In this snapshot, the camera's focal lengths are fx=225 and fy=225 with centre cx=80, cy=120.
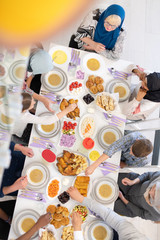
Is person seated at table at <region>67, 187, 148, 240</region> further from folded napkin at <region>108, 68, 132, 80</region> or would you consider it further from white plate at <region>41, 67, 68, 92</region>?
folded napkin at <region>108, 68, 132, 80</region>

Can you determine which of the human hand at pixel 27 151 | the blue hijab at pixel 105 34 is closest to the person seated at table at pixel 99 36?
the blue hijab at pixel 105 34

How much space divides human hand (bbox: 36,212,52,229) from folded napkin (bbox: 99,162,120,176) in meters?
0.70

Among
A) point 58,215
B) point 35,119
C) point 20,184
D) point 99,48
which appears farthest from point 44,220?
point 99,48

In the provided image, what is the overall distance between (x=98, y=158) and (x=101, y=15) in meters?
1.68

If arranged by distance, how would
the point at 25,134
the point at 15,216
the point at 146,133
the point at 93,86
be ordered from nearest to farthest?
the point at 15,216
the point at 93,86
the point at 25,134
the point at 146,133

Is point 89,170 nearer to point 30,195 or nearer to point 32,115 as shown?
point 30,195

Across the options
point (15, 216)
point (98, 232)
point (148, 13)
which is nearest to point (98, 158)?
point (98, 232)

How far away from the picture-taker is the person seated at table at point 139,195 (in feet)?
7.21

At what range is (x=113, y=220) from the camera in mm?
2150

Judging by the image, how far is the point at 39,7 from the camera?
0.52 metres

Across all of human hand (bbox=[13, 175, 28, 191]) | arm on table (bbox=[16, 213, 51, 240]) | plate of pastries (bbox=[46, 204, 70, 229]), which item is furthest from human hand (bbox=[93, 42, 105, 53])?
arm on table (bbox=[16, 213, 51, 240])

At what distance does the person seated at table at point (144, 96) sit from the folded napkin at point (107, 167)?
2.07 ft

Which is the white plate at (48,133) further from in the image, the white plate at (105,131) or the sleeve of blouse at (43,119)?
the white plate at (105,131)

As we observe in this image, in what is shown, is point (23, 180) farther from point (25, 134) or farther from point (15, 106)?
point (15, 106)
